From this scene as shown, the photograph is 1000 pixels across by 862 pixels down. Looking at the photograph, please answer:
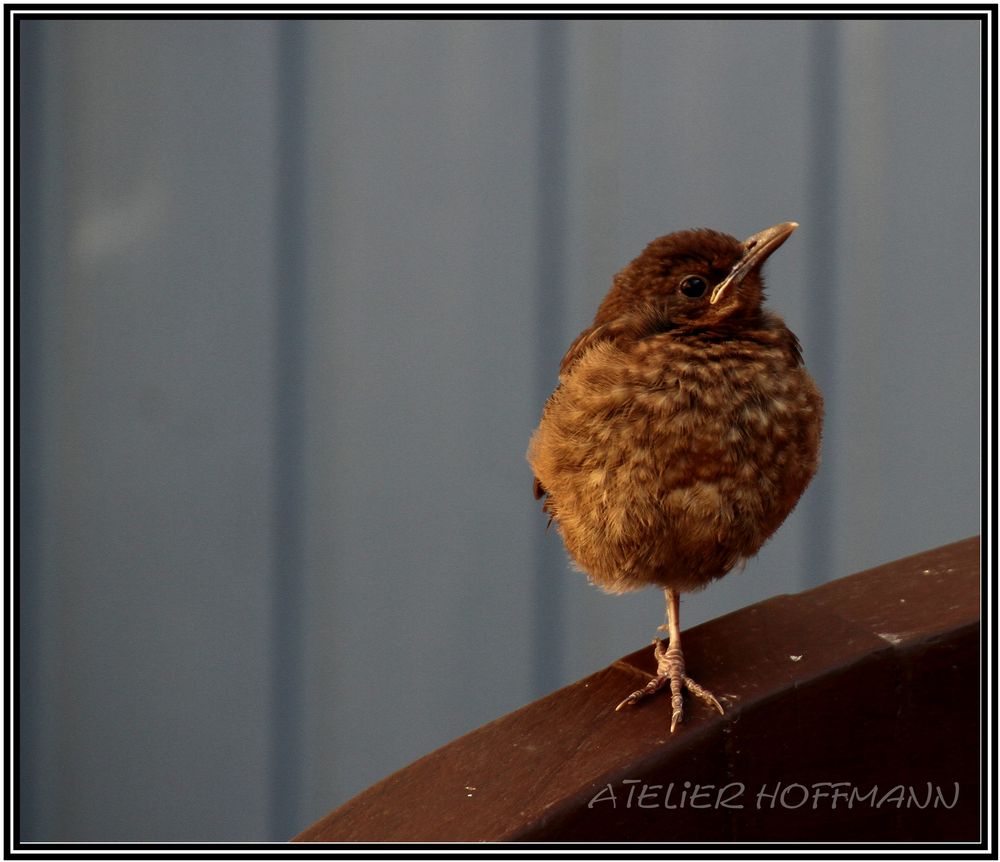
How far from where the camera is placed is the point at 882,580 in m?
0.78

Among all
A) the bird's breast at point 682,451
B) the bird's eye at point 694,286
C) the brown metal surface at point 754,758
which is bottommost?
the brown metal surface at point 754,758

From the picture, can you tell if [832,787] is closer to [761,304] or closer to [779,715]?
[779,715]

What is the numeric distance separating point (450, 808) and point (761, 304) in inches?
16.6

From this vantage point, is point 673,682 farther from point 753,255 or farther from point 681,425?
point 753,255

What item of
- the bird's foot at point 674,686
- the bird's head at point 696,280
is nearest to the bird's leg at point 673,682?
the bird's foot at point 674,686

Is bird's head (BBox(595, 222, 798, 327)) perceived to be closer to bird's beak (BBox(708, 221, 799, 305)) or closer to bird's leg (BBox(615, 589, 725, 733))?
bird's beak (BBox(708, 221, 799, 305))

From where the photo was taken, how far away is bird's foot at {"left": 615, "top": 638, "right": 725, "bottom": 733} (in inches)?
25.6

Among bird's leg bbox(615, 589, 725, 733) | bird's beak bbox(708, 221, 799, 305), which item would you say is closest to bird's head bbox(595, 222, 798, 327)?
bird's beak bbox(708, 221, 799, 305)

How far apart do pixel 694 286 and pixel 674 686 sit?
280mm

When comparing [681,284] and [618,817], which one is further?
[681,284]

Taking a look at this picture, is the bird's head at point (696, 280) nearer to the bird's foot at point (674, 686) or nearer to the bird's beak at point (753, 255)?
the bird's beak at point (753, 255)

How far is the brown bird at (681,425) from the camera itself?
0.73 m

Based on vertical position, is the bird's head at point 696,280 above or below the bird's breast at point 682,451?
above
